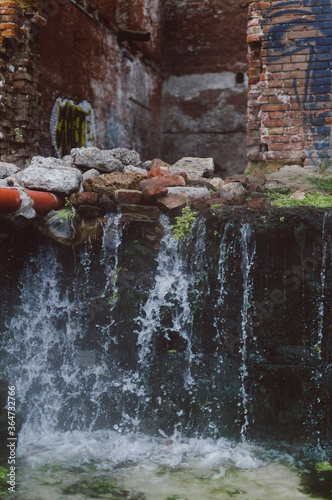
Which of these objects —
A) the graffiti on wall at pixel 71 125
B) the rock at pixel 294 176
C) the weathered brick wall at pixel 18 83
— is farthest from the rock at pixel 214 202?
the graffiti on wall at pixel 71 125

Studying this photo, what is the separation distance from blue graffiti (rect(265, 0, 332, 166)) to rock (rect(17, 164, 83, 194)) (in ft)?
8.33

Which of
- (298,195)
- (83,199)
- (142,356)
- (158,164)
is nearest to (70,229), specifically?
(83,199)

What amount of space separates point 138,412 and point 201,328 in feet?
2.78

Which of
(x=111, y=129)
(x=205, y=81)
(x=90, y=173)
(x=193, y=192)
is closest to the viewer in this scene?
(x=193, y=192)

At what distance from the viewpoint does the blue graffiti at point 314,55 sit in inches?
208

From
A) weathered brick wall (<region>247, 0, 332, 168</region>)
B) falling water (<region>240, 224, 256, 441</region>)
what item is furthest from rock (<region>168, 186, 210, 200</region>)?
weathered brick wall (<region>247, 0, 332, 168</region>)

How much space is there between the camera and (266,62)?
543 cm

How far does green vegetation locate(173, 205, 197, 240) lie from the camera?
4102 mm

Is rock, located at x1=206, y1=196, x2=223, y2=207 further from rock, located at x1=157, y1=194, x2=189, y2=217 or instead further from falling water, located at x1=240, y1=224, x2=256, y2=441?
falling water, located at x1=240, y1=224, x2=256, y2=441

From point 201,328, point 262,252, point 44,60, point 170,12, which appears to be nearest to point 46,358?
point 201,328

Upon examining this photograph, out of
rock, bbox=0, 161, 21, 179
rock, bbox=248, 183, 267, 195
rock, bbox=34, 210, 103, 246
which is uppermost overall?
rock, bbox=0, 161, 21, 179

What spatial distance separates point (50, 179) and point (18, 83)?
3379mm

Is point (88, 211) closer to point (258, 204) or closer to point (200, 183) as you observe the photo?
point (200, 183)

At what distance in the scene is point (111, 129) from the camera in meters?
10.4
